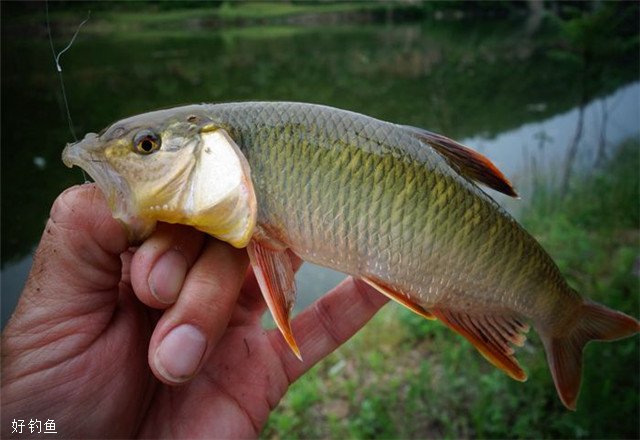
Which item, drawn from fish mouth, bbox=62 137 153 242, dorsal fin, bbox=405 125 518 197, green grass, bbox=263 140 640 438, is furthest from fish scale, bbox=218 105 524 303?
green grass, bbox=263 140 640 438

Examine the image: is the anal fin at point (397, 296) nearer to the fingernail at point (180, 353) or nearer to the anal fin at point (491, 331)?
the anal fin at point (491, 331)

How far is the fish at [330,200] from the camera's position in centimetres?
163

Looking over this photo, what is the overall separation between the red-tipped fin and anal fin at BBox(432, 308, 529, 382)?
53cm

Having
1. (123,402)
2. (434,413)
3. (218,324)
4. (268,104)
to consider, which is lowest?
(434,413)

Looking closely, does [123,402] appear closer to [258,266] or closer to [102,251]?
[102,251]

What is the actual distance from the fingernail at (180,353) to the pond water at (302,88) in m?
1.42

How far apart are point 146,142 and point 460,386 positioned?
3106 millimetres

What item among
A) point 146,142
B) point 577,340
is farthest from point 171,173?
point 577,340

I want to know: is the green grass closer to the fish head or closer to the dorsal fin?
the dorsal fin

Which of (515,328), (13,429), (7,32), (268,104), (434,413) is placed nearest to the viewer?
(13,429)

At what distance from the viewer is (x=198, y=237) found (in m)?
1.82

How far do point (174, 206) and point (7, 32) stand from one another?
4.09 m

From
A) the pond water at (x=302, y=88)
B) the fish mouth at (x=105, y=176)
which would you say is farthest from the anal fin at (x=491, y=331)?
the pond water at (x=302, y=88)

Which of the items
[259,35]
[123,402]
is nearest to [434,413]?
[123,402]
